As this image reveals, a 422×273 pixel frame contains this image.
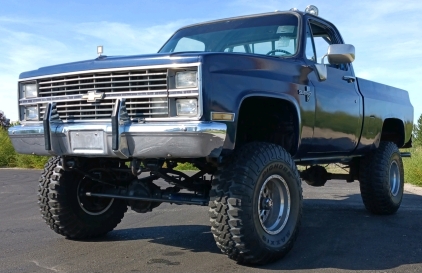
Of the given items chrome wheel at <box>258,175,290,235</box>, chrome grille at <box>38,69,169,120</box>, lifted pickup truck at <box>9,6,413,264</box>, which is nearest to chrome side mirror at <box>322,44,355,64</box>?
lifted pickup truck at <box>9,6,413,264</box>

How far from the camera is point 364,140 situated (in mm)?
6473

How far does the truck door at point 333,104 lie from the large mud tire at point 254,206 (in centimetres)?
97

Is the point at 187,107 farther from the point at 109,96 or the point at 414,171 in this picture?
the point at 414,171

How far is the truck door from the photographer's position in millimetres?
5410

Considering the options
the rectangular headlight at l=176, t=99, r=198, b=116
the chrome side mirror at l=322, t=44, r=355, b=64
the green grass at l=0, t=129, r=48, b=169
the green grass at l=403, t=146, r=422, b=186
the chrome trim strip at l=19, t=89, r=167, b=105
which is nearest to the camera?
the rectangular headlight at l=176, t=99, r=198, b=116

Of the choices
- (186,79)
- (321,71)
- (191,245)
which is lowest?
(191,245)

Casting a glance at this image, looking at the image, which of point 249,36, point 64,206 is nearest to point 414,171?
point 249,36

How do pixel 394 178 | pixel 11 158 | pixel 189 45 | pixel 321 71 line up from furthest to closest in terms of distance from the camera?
pixel 11 158, pixel 394 178, pixel 189 45, pixel 321 71

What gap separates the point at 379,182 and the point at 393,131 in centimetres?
134

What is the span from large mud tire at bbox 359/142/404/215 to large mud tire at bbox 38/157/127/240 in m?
3.38

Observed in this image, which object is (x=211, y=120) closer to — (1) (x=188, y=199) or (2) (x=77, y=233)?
(1) (x=188, y=199)

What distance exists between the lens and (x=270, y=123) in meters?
5.09

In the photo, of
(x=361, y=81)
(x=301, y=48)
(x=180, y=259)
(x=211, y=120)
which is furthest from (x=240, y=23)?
(x=180, y=259)

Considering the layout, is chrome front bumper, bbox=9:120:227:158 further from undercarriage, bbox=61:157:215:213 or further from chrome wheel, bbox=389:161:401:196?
chrome wheel, bbox=389:161:401:196
